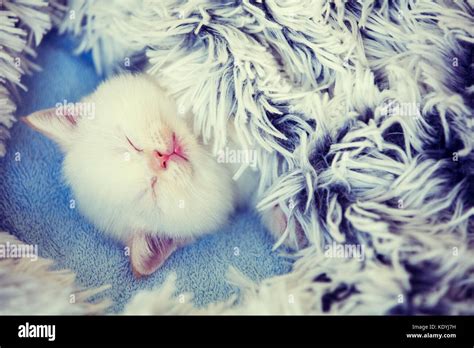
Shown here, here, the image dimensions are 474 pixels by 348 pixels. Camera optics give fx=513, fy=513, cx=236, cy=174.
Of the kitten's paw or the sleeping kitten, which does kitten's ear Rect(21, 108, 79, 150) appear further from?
the kitten's paw

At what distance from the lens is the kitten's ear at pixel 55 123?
77 cm

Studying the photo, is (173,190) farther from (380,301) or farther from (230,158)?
(380,301)

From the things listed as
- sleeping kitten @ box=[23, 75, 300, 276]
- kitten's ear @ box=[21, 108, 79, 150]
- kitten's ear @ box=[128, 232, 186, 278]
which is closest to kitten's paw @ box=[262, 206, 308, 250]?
sleeping kitten @ box=[23, 75, 300, 276]

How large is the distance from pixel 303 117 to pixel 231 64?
5.2 inches

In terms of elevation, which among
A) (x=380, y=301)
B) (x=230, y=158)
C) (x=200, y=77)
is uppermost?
(x=200, y=77)

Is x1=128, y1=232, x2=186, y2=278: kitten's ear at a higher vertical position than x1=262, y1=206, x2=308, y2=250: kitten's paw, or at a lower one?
lower

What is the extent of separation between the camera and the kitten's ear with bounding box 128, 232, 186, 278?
0.76 meters

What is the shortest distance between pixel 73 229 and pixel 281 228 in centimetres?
32

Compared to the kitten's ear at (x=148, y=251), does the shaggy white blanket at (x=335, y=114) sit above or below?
above

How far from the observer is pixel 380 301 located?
2.34 feet

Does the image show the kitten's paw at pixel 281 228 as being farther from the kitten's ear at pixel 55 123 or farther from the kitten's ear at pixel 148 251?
the kitten's ear at pixel 55 123

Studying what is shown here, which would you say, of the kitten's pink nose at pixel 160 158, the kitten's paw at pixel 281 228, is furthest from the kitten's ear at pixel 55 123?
the kitten's paw at pixel 281 228

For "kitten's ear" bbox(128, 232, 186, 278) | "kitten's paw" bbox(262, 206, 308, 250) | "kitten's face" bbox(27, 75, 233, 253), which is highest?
"kitten's face" bbox(27, 75, 233, 253)
